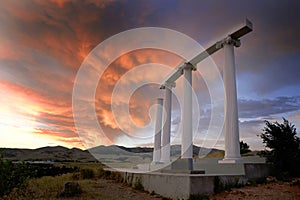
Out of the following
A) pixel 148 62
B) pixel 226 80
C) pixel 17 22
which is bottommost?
pixel 226 80

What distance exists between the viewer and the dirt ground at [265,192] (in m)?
8.58

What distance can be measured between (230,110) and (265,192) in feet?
16.8

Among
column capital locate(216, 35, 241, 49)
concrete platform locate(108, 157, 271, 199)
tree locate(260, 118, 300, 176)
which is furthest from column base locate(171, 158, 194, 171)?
column capital locate(216, 35, 241, 49)

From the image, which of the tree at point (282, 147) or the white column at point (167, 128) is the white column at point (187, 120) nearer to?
the white column at point (167, 128)

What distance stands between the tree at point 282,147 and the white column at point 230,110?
168 cm

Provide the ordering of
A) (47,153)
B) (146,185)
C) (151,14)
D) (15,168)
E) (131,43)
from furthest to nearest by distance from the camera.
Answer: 1. (47,153)
2. (131,43)
3. (151,14)
4. (146,185)
5. (15,168)

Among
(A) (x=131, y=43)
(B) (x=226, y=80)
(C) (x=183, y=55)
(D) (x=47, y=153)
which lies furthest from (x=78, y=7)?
(D) (x=47, y=153)

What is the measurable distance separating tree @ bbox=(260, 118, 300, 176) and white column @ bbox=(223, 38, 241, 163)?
66.1 inches

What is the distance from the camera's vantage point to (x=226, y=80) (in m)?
13.9

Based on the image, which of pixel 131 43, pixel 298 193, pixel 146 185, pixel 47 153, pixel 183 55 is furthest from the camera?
pixel 47 153

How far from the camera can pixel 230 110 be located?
13.5 m

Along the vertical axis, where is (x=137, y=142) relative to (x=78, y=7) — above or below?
below

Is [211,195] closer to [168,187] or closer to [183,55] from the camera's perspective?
[168,187]

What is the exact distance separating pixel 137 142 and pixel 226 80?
43.3 feet
